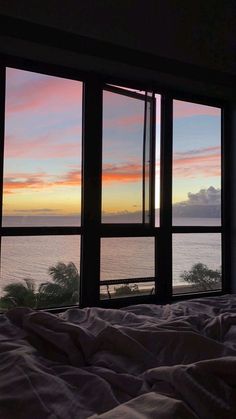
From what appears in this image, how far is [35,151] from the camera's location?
3.01 meters

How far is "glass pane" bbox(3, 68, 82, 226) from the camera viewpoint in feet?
9.57

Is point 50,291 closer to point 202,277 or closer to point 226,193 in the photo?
point 202,277

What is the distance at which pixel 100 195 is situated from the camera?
10.6 ft

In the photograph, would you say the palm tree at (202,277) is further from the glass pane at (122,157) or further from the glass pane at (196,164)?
the glass pane at (122,157)

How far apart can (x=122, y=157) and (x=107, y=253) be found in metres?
0.80

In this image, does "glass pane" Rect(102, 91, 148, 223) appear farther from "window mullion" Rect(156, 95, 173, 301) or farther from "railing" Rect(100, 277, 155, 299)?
"railing" Rect(100, 277, 155, 299)

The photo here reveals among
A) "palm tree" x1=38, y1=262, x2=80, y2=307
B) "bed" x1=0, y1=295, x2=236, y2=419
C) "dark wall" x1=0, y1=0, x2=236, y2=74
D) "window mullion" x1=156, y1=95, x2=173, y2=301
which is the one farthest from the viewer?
"window mullion" x1=156, y1=95, x2=173, y2=301

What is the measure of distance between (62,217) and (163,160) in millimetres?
1092

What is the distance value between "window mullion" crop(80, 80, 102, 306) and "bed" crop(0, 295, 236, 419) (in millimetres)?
1498

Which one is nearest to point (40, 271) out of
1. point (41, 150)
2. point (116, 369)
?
point (41, 150)

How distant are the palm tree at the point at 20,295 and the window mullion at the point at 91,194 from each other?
15.5 inches

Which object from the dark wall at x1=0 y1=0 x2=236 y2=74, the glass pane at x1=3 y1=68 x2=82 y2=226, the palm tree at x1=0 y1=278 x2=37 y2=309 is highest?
the dark wall at x1=0 y1=0 x2=236 y2=74

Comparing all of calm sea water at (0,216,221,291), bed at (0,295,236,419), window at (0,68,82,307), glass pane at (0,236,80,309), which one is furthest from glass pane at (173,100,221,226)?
bed at (0,295,236,419)

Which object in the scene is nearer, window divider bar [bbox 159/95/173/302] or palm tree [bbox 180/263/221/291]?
window divider bar [bbox 159/95/173/302]
